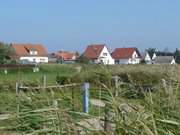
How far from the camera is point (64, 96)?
3.70 metres

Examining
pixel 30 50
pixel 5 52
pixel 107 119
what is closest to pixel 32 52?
pixel 30 50

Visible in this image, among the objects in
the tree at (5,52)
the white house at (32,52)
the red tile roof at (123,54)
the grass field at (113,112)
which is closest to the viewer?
the grass field at (113,112)

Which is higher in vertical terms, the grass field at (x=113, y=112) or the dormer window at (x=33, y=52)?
the dormer window at (x=33, y=52)

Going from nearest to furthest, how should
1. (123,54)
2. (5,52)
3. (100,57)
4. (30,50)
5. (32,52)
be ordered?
(100,57) → (5,52) → (123,54) → (30,50) → (32,52)

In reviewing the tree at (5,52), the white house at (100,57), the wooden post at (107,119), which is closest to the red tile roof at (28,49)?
the tree at (5,52)

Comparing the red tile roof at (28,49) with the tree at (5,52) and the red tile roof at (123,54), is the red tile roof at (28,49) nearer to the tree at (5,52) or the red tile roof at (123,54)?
the red tile roof at (123,54)

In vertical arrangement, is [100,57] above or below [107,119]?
above

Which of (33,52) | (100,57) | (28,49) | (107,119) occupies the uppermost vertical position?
(28,49)

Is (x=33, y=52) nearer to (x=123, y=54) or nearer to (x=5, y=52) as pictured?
(x=123, y=54)

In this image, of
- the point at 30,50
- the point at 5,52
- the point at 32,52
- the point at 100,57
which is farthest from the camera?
the point at 32,52

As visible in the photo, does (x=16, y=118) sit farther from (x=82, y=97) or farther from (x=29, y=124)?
(x=82, y=97)

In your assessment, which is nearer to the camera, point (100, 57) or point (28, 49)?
point (100, 57)

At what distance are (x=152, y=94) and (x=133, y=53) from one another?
341 ft

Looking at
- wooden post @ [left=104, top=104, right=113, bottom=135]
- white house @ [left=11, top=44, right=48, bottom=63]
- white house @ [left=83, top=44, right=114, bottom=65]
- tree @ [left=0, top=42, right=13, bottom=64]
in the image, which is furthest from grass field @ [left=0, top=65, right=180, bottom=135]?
white house @ [left=11, top=44, right=48, bottom=63]
